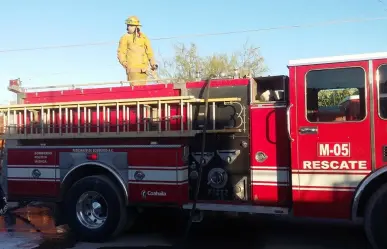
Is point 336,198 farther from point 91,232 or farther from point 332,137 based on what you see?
point 91,232

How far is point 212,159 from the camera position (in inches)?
256

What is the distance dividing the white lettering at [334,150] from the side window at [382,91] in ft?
1.81

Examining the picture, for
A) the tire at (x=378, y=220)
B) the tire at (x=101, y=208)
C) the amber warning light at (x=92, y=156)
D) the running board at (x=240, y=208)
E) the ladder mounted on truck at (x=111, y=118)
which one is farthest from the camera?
the amber warning light at (x=92, y=156)

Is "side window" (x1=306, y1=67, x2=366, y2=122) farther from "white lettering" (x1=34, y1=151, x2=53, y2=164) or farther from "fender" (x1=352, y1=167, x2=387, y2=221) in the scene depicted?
"white lettering" (x1=34, y1=151, x2=53, y2=164)

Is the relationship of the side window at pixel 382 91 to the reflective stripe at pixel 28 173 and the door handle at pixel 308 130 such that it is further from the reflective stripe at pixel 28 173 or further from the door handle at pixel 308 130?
the reflective stripe at pixel 28 173

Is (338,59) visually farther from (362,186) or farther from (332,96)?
(362,186)

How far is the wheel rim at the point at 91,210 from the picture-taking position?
6934mm

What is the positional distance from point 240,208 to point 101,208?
219 centimetres

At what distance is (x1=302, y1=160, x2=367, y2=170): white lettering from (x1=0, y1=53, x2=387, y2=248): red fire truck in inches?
0.5

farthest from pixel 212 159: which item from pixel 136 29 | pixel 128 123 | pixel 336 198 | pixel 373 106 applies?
pixel 136 29

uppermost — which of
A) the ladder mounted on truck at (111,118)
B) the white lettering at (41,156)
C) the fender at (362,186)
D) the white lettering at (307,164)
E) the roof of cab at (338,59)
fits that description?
the roof of cab at (338,59)

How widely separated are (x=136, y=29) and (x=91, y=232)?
3.63 metres

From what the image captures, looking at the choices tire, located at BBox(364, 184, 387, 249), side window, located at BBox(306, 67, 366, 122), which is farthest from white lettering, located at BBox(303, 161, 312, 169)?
tire, located at BBox(364, 184, 387, 249)

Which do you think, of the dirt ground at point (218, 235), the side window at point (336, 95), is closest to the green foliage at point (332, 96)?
the side window at point (336, 95)
